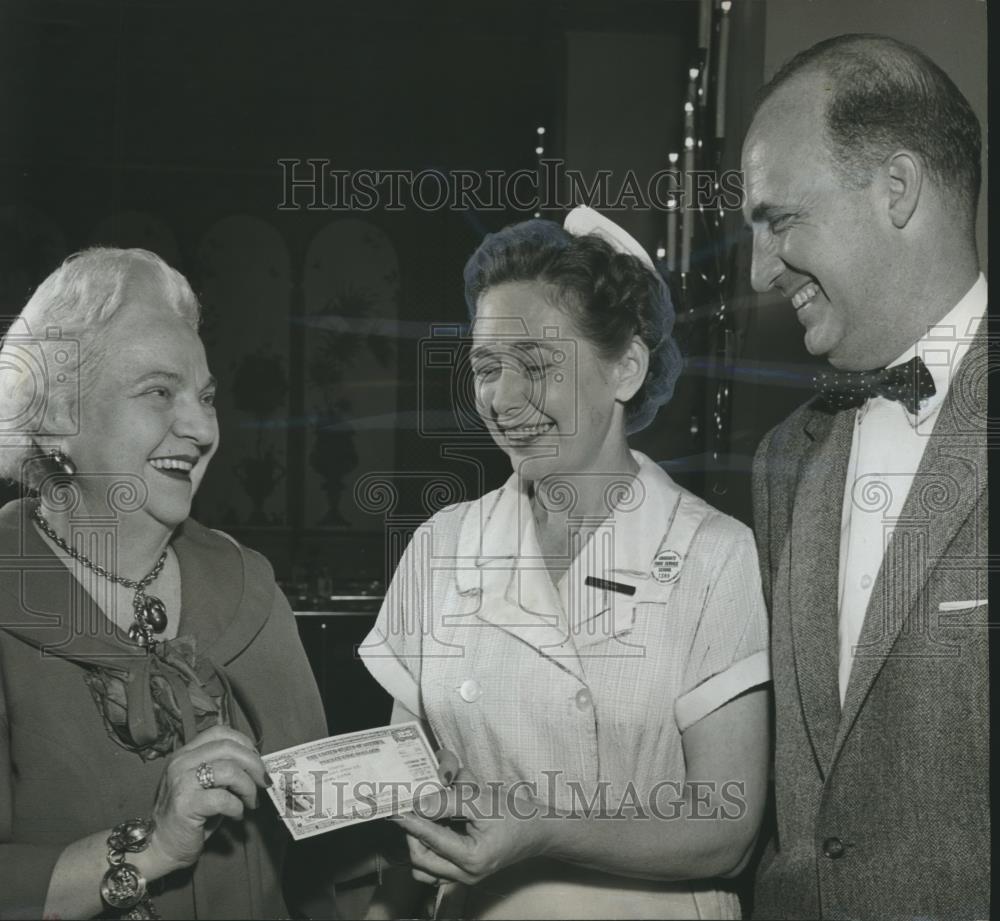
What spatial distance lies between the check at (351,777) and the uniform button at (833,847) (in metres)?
0.92

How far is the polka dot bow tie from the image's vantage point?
304cm

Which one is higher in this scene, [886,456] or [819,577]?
[886,456]

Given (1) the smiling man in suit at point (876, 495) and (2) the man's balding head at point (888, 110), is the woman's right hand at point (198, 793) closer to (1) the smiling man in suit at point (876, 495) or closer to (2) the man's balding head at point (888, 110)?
(1) the smiling man in suit at point (876, 495)

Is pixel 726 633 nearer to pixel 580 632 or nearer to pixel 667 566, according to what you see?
pixel 667 566

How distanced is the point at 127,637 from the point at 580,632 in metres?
1.08

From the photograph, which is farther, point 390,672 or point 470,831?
point 390,672

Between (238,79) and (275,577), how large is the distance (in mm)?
1241

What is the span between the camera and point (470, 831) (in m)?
2.96

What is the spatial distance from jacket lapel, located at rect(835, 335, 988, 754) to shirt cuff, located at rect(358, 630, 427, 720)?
105 cm

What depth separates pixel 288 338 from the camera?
3145 mm

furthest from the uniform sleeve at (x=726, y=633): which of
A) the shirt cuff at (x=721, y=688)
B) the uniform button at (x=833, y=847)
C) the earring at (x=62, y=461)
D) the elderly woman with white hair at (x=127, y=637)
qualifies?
the earring at (x=62, y=461)

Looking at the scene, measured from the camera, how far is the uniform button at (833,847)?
117 inches

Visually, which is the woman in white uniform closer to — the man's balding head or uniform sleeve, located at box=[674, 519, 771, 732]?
uniform sleeve, located at box=[674, 519, 771, 732]

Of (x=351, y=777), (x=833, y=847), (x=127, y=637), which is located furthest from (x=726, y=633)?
(x=127, y=637)
